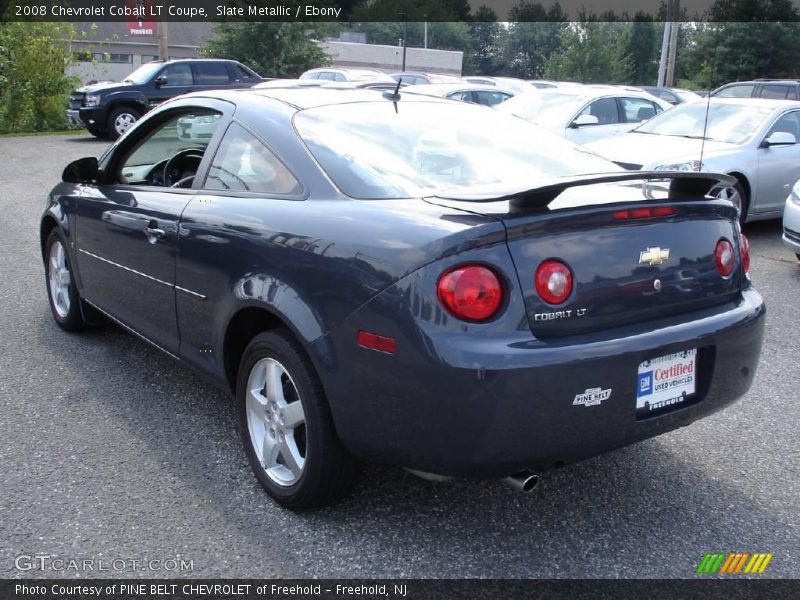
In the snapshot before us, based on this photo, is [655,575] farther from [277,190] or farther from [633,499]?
[277,190]

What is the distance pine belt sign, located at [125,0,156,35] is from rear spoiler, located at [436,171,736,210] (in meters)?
33.9

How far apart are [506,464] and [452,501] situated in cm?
73

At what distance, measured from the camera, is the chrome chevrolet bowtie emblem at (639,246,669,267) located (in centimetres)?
286

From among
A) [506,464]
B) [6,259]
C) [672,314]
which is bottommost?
[6,259]

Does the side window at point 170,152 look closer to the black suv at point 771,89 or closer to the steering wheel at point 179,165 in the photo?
the steering wheel at point 179,165

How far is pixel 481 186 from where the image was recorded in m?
3.26

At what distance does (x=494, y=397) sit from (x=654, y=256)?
83 cm

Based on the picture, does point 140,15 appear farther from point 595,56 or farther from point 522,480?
point 522,480

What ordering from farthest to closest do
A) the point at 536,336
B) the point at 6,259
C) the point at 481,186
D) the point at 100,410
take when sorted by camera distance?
the point at 6,259, the point at 100,410, the point at 481,186, the point at 536,336

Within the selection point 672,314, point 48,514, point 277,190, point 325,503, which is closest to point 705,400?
point 672,314

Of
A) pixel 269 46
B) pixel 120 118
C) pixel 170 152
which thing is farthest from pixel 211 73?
pixel 269 46

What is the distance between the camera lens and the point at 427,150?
11.4 ft

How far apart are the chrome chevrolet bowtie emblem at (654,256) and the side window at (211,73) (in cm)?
1830

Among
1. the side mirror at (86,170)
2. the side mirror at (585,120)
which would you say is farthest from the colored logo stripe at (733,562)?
the side mirror at (585,120)
